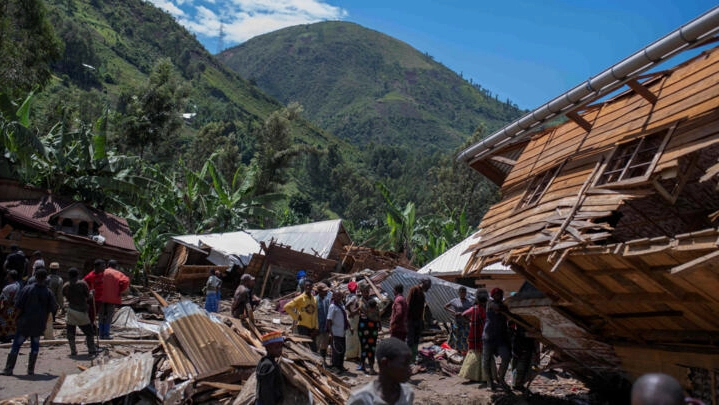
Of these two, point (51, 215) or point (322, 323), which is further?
point (51, 215)

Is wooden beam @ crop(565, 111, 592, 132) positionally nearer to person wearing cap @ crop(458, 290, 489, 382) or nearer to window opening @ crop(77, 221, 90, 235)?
person wearing cap @ crop(458, 290, 489, 382)

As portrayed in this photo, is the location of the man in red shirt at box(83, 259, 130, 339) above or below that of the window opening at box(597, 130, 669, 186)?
below

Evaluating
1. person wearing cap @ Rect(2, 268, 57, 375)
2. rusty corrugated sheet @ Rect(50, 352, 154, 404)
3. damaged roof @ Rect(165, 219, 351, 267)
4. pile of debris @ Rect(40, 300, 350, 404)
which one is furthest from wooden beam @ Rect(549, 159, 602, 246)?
damaged roof @ Rect(165, 219, 351, 267)

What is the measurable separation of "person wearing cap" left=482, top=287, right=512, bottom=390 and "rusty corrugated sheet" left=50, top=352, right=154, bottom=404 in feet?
17.1

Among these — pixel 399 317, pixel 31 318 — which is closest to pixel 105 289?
pixel 31 318

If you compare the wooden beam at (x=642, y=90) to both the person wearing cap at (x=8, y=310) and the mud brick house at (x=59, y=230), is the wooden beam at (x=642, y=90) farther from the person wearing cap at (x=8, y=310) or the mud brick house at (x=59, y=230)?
the mud brick house at (x=59, y=230)

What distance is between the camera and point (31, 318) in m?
8.87

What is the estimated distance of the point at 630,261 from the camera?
6.76 meters

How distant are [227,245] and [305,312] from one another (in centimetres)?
1250

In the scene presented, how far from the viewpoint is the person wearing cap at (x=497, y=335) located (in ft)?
32.4

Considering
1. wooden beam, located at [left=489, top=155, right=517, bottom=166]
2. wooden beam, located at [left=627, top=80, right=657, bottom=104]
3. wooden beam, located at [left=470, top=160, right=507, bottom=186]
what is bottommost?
wooden beam, located at [left=470, top=160, right=507, bottom=186]

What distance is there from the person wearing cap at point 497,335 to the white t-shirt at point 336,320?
249cm

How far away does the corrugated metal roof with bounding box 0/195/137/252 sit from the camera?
17.5 meters

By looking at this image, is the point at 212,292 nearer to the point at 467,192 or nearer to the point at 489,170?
the point at 489,170
